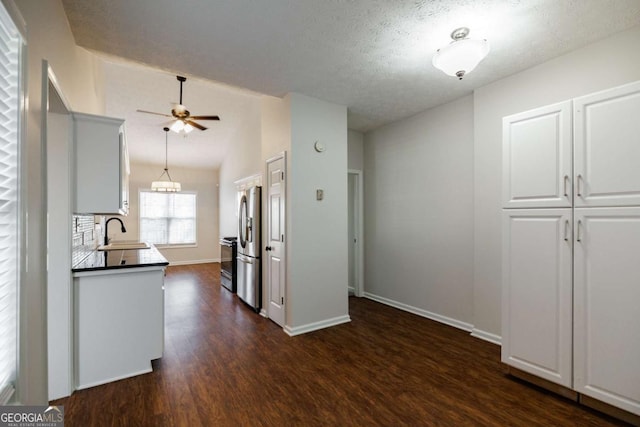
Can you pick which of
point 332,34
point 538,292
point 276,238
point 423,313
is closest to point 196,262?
point 276,238

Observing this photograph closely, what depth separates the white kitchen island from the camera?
2225mm

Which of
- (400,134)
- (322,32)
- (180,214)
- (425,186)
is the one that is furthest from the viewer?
(180,214)

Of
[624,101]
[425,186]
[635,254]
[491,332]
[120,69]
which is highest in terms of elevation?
[120,69]

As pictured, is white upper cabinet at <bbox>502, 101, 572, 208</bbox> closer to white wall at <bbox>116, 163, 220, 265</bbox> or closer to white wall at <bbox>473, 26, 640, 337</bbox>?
white wall at <bbox>473, 26, 640, 337</bbox>

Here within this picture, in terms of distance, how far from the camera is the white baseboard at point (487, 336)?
3.02 m

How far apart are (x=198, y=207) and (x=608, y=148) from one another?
344 inches

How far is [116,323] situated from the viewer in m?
2.35

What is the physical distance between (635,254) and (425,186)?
2261mm

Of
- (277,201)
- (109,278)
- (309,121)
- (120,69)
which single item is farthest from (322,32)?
(120,69)

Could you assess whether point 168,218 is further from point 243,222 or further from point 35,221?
point 35,221

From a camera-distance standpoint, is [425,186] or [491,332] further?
[425,186]

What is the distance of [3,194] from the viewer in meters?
1.05

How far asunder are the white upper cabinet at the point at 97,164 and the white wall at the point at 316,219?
1.66m

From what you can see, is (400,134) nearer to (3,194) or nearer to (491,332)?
(491,332)
